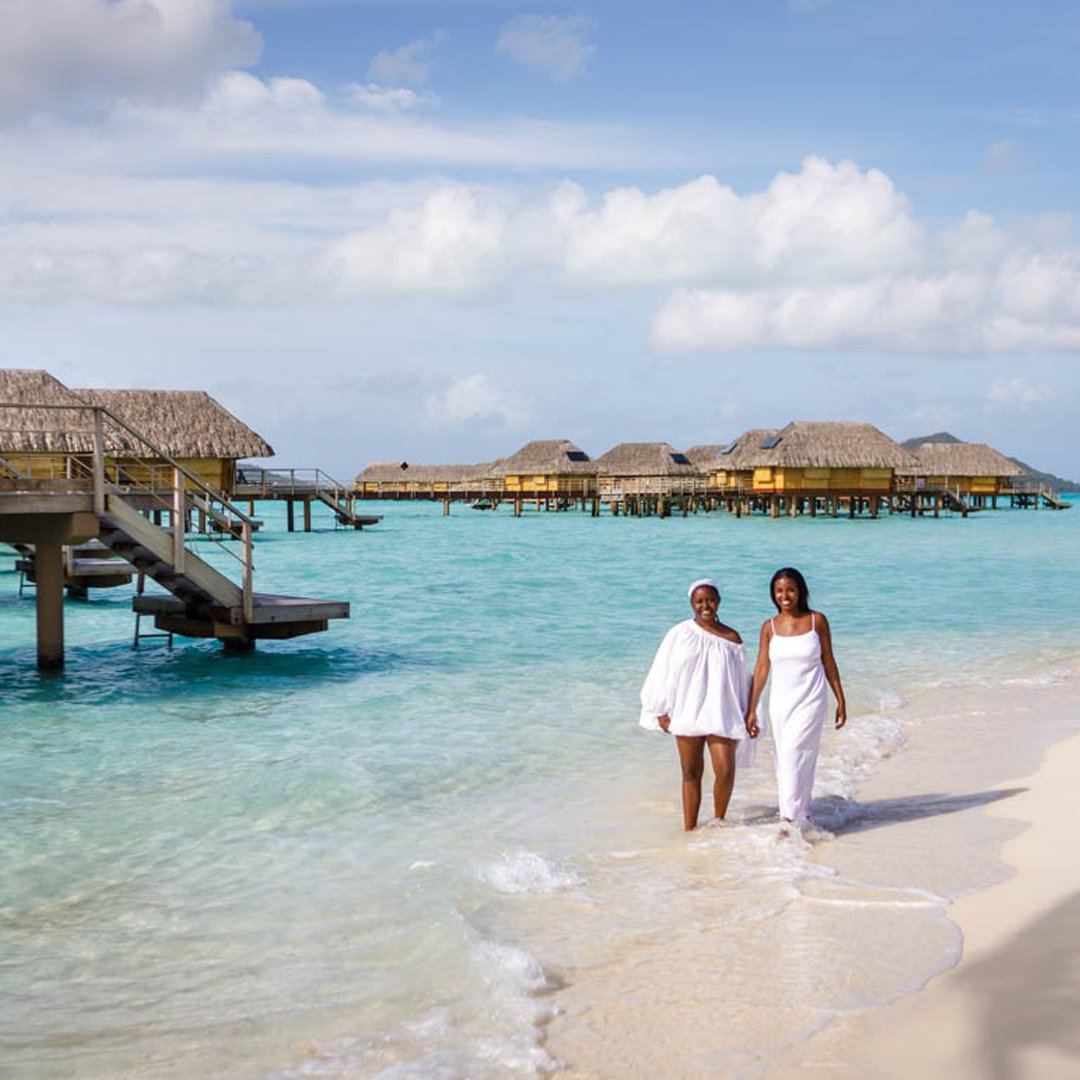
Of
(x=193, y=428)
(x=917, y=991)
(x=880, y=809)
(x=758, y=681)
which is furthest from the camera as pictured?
(x=193, y=428)

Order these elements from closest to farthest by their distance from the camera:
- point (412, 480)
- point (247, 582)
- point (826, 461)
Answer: point (247, 582) < point (826, 461) < point (412, 480)

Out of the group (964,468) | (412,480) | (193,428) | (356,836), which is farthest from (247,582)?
(412,480)

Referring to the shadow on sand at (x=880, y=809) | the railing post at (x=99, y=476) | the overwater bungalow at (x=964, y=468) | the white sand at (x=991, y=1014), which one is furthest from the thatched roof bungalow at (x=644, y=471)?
the white sand at (x=991, y=1014)

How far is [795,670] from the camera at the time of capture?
20.1 ft

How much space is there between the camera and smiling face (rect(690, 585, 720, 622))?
20.1 ft

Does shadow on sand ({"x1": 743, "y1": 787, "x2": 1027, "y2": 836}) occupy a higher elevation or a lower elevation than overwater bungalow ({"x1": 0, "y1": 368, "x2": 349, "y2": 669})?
lower

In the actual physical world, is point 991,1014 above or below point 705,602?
below

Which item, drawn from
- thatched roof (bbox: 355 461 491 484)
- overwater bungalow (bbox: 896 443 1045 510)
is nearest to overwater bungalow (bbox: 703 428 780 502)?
overwater bungalow (bbox: 896 443 1045 510)

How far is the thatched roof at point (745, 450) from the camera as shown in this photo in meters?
68.6

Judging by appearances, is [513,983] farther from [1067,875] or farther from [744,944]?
[1067,875]

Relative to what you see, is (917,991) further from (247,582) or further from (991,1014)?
(247,582)

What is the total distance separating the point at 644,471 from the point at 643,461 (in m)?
1.19

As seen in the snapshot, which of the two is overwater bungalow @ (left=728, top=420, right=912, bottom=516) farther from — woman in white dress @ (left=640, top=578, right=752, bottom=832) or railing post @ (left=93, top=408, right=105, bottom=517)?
woman in white dress @ (left=640, top=578, right=752, bottom=832)

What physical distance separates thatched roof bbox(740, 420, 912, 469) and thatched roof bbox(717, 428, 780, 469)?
261 millimetres
